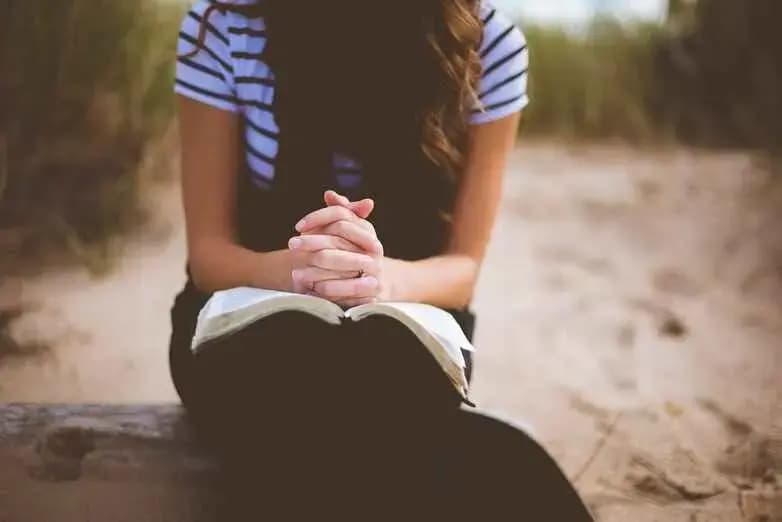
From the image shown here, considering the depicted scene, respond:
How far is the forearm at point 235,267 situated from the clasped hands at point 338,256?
0.04 m

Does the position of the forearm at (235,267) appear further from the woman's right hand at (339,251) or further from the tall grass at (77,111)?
the tall grass at (77,111)

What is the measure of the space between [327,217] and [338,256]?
41mm

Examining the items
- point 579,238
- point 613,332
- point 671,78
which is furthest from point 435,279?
point 671,78

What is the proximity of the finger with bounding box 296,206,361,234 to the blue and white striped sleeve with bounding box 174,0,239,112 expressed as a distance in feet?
0.58

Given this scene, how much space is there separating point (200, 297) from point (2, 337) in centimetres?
44

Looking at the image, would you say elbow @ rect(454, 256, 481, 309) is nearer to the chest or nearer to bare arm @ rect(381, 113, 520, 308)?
bare arm @ rect(381, 113, 520, 308)

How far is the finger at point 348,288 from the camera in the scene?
0.75 m

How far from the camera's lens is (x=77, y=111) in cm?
134

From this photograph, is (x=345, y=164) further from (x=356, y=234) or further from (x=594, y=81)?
(x=594, y=81)

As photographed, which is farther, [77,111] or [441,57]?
[77,111]

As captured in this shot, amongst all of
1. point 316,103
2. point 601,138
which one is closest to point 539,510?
point 316,103

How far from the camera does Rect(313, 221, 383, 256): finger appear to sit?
2.48ft

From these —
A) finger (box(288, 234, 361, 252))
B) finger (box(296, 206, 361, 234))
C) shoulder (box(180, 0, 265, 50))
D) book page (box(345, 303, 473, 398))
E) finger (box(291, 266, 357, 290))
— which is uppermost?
shoulder (box(180, 0, 265, 50))

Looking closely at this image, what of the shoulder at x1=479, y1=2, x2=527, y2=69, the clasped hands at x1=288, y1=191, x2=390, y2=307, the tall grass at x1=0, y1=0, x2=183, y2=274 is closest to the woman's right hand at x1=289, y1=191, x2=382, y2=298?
the clasped hands at x1=288, y1=191, x2=390, y2=307
